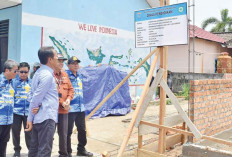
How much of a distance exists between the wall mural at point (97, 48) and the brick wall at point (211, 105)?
15.6 ft

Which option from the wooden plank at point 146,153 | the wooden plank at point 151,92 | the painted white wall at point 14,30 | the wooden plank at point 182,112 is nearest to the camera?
the wooden plank at point 182,112

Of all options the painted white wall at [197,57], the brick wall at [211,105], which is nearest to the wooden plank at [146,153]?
the brick wall at [211,105]

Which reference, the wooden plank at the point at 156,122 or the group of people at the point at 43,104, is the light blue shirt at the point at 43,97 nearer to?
the group of people at the point at 43,104

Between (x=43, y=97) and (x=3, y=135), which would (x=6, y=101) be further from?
(x=43, y=97)

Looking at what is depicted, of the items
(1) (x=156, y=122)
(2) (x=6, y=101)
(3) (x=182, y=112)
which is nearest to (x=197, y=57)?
(1) (x=156, y=122)

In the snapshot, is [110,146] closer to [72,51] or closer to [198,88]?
[198,88]

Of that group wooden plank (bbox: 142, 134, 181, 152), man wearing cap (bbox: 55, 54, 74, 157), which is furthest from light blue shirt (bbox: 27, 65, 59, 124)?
wooden plank (bbox: 142, 134, 181, 152)

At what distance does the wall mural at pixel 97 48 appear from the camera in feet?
26.0

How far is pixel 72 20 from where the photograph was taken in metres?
8.28

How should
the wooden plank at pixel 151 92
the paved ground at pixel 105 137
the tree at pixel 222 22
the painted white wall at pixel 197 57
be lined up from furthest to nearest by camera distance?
1. the tree at pixel 222 22
2. the painted white wall at pixel 197 57
3. the paved ground at pixel 105 137
4. the wooden plank at pixel 151 92

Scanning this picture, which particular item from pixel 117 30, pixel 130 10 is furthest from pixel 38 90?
pixel 130 10

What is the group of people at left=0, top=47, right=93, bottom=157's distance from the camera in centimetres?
304

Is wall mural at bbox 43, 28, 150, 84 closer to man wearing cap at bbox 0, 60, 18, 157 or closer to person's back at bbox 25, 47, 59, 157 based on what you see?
man wearing cap at bbox 0, 60, 18, 157

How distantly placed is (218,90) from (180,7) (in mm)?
2152
